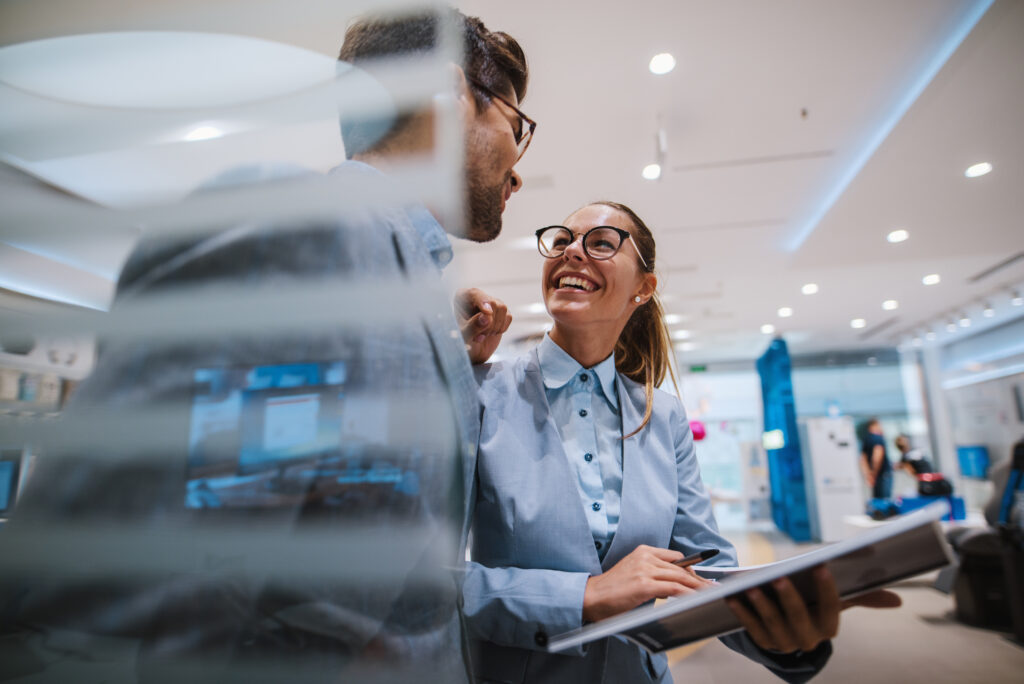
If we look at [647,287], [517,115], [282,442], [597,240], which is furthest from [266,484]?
[647,287]

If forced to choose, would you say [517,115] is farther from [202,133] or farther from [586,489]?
[586,489]

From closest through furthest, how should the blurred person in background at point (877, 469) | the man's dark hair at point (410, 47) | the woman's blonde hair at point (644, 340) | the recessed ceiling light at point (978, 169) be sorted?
the man's dark hair at point (410, 47), the woman's blonde hair at point (644, 340), the recessed ceiling light at point (978, 169), the blurred person in background at point (877, 469)

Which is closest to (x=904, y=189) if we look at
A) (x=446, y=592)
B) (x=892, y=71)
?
(x=892, y=71)

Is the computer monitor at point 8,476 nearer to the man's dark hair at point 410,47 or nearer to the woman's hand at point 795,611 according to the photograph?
the man's dark hair at point 410,47

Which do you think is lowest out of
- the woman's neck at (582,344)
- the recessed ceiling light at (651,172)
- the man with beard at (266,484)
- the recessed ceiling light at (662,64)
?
the man with beard at (266,484)

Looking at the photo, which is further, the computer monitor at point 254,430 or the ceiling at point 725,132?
the ceiling at point 725,132

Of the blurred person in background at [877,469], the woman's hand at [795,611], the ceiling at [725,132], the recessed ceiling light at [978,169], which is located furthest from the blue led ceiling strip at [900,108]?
the blurred person in background at [877,469]

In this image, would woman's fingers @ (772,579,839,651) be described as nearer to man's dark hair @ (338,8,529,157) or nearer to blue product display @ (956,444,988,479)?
man's dark hair @ (338,8,529,157)

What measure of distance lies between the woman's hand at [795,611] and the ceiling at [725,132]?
0.70m

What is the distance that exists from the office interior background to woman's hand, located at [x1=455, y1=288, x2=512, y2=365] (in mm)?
303

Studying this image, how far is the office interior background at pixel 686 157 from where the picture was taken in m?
0.57

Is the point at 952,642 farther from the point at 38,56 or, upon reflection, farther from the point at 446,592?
the point at 38,56

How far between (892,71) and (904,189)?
136cm

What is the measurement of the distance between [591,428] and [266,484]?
2.38 ft
